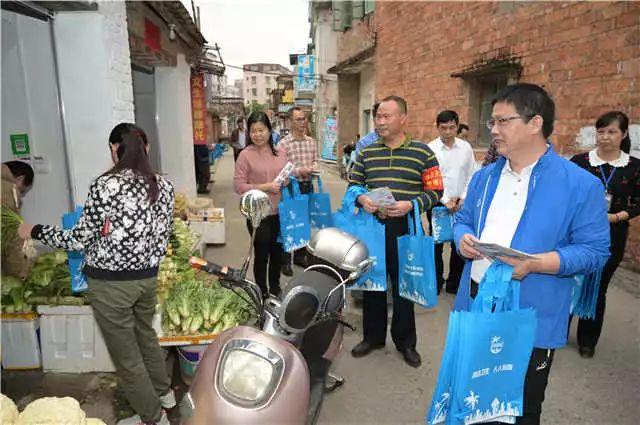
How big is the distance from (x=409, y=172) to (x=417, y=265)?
0.62 metres

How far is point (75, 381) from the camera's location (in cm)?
289

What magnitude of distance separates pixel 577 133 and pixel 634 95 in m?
0.81

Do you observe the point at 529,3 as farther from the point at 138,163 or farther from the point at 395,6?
the point at 138,163

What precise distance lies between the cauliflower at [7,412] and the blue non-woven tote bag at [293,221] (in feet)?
8.71

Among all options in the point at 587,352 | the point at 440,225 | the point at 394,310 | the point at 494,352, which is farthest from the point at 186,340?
the point at 587,352

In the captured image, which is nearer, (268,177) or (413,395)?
(413,395)

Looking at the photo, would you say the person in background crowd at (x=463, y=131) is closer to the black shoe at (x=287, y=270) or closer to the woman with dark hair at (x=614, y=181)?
the woman with dark hair at (x=614, y=181)

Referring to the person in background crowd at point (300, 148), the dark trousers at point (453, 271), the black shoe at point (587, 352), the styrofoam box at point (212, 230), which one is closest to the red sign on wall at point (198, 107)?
the styrofoam box at point (212, 230)

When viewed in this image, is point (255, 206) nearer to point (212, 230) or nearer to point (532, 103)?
point (532, 103)

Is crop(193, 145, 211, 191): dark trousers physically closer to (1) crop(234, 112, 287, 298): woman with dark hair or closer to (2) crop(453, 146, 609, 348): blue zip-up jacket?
(1) crop(234, 112, 287, 298): woman with dark hair

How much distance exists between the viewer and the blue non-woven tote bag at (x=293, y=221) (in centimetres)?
387

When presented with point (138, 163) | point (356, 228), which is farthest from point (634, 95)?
point (138, 163)

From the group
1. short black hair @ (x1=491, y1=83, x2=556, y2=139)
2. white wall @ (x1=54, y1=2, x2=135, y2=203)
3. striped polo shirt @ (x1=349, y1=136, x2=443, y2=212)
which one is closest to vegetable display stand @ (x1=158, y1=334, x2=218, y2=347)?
striped polo shirt @ (x1=349, y1=136, x2=443, y2=212)

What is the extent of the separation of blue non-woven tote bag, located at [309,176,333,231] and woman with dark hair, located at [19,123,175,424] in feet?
7.31
